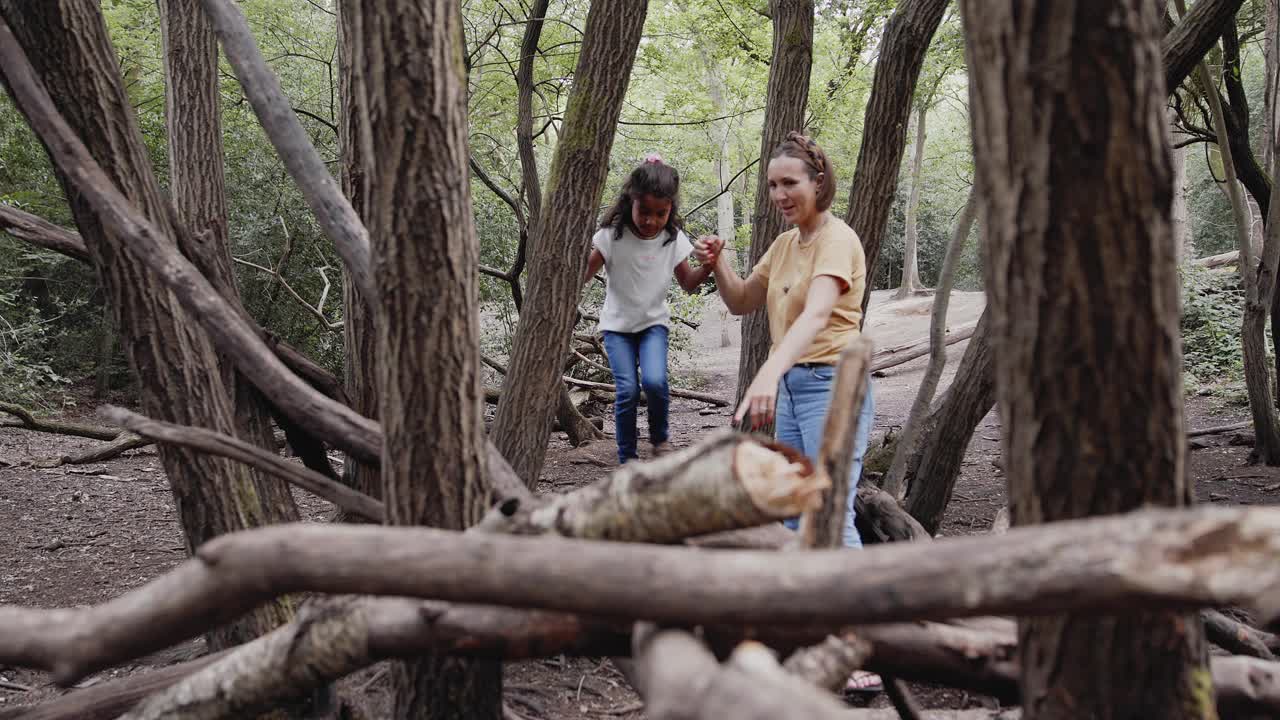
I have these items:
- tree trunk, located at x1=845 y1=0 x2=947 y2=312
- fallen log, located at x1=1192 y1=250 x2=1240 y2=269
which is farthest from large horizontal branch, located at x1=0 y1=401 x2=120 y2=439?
fallen log, located at x1=1192 y1=250 x2=1240 y2=269

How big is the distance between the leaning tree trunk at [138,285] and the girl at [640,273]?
6.36 ft

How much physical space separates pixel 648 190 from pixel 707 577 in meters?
3.08

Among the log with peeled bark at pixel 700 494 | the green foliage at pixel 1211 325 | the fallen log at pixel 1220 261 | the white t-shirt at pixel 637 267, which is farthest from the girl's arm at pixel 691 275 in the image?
the fallen log at pixel 1220 261

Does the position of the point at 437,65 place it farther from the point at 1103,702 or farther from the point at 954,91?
the point at 954,91

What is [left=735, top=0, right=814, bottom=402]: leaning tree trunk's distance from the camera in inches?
190

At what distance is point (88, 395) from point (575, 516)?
11.1 m

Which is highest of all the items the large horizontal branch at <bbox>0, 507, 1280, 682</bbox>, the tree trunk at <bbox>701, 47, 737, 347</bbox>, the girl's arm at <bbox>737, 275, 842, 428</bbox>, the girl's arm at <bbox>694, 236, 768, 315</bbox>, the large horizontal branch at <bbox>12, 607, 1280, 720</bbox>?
the tree trunk at <bbox>701, 47, 737, 347</bbox>

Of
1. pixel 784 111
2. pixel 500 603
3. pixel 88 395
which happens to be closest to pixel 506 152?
pixel 88 395

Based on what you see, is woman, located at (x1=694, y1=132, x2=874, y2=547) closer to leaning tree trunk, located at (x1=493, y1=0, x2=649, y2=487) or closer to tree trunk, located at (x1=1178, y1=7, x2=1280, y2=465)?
leaning tree trunk, located at (x1=493, y1=0, x2=649, y2=487)

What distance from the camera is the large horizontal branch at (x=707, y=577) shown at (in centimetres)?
113

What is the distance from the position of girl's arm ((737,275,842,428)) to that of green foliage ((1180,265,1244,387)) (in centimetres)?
903

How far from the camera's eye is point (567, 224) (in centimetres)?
399

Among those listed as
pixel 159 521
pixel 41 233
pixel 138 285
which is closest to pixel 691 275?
pixel 138 285

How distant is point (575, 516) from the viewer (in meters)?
1.71
